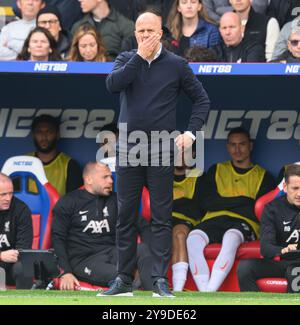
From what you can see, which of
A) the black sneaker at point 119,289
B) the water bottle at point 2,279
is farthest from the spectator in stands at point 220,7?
the black sneaker at point 119,289

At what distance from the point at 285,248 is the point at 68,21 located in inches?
140

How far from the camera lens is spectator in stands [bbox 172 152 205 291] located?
11.5 metres

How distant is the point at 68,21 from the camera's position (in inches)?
496

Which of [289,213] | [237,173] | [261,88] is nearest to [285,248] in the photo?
[289,213]

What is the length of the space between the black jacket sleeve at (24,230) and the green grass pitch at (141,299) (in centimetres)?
137

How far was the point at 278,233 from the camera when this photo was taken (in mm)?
10938

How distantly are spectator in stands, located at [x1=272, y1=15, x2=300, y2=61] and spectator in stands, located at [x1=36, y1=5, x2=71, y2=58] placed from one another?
6.73 ft

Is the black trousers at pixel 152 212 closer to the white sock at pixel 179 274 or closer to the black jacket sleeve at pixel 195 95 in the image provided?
the black jacket sleeve at pixel 195 95

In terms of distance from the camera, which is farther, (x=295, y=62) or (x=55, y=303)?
(x=295, y=62)

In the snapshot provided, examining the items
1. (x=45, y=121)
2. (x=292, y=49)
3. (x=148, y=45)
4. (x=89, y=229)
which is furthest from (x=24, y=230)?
(x=148, y=45)

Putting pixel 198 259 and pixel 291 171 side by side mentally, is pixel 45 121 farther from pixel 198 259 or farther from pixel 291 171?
pixel 291 171

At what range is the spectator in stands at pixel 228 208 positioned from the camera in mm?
11195

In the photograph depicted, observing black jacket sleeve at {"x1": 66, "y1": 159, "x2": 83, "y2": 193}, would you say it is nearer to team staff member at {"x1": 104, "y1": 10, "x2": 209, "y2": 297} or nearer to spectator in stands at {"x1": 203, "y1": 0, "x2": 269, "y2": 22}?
spectator in stands at {"x1": 203, "y1": 0, "x2": 269, "y2": 22}

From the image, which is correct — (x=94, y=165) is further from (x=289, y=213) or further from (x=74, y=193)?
(x=289, y=213)
